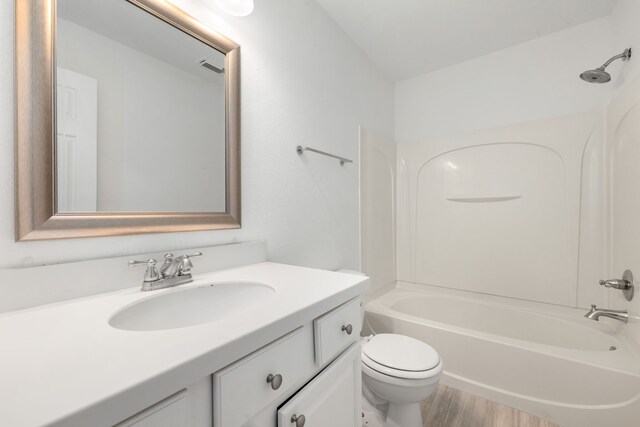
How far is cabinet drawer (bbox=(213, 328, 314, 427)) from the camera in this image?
0.50m

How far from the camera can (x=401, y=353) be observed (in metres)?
1.35

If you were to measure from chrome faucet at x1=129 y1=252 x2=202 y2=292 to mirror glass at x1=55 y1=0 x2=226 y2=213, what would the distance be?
197 millimetres

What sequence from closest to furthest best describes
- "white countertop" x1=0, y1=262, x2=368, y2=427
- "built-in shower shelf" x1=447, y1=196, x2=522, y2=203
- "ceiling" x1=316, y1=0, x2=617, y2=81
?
"white countertop" x1=0, y1=262, x2=368, y2=427
"ceiling" x1=316, y1=0, x2=617, y2=81
"built-in shower shelf" x1=447, y1=196, x2=522, y2=203

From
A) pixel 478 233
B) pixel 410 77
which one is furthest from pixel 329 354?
pixel 410 77

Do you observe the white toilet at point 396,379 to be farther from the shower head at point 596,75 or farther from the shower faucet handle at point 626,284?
the shower head at point 596,75

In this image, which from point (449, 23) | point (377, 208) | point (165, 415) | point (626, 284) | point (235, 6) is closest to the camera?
point (165, 415)

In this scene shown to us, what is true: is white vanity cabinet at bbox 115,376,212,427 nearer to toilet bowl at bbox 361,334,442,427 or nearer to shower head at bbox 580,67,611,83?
toilet bowl at bbox 361,334,442,427

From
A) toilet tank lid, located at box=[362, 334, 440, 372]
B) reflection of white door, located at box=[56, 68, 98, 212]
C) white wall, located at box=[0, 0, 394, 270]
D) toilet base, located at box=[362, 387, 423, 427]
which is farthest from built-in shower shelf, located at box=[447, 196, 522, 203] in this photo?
reflection of white door, located at box=[56, 68, 98, 212]

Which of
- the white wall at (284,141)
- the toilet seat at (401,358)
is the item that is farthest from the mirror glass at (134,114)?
the toilet seat at (401,358)

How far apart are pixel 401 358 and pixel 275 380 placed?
3.02 feet

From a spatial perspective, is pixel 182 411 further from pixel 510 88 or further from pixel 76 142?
pixel 510 88

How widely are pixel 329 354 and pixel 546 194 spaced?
2.11m

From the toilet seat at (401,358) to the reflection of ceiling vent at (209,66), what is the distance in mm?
1467

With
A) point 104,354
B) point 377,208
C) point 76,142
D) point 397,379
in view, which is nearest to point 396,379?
point 397,379
